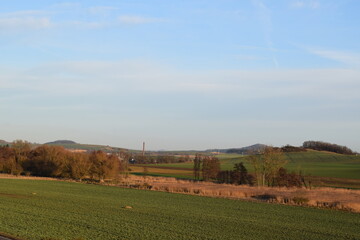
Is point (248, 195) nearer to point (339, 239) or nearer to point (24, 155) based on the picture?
point (339, 239)

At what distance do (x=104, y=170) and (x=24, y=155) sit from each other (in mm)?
23093

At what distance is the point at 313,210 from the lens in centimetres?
3175

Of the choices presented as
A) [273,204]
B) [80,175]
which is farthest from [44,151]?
[273,204]

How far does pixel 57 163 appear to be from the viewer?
2803 inches

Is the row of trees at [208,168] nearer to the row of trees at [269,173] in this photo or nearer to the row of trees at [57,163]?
the row of trees at [269,173]

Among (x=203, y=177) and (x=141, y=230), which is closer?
(x=141, y=230)

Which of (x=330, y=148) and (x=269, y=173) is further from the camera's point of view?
(x=330, y=148)

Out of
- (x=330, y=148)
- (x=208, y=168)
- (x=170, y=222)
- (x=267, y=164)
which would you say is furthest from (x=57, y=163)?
(x=330, y=148)

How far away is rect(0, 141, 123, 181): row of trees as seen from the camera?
6556 cm

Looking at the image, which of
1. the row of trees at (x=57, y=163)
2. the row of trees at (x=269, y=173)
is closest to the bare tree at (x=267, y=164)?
the row of trees at (x=269, y=173)

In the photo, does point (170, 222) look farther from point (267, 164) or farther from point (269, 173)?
point (269, 173)

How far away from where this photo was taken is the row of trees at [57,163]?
6556 cm

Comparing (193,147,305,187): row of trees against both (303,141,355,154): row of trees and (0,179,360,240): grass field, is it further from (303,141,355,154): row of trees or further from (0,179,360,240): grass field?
(303,141,355,154): row of trees

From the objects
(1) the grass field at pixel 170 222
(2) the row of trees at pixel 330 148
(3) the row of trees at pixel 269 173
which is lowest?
(1) the grass field at pixel 170 222
